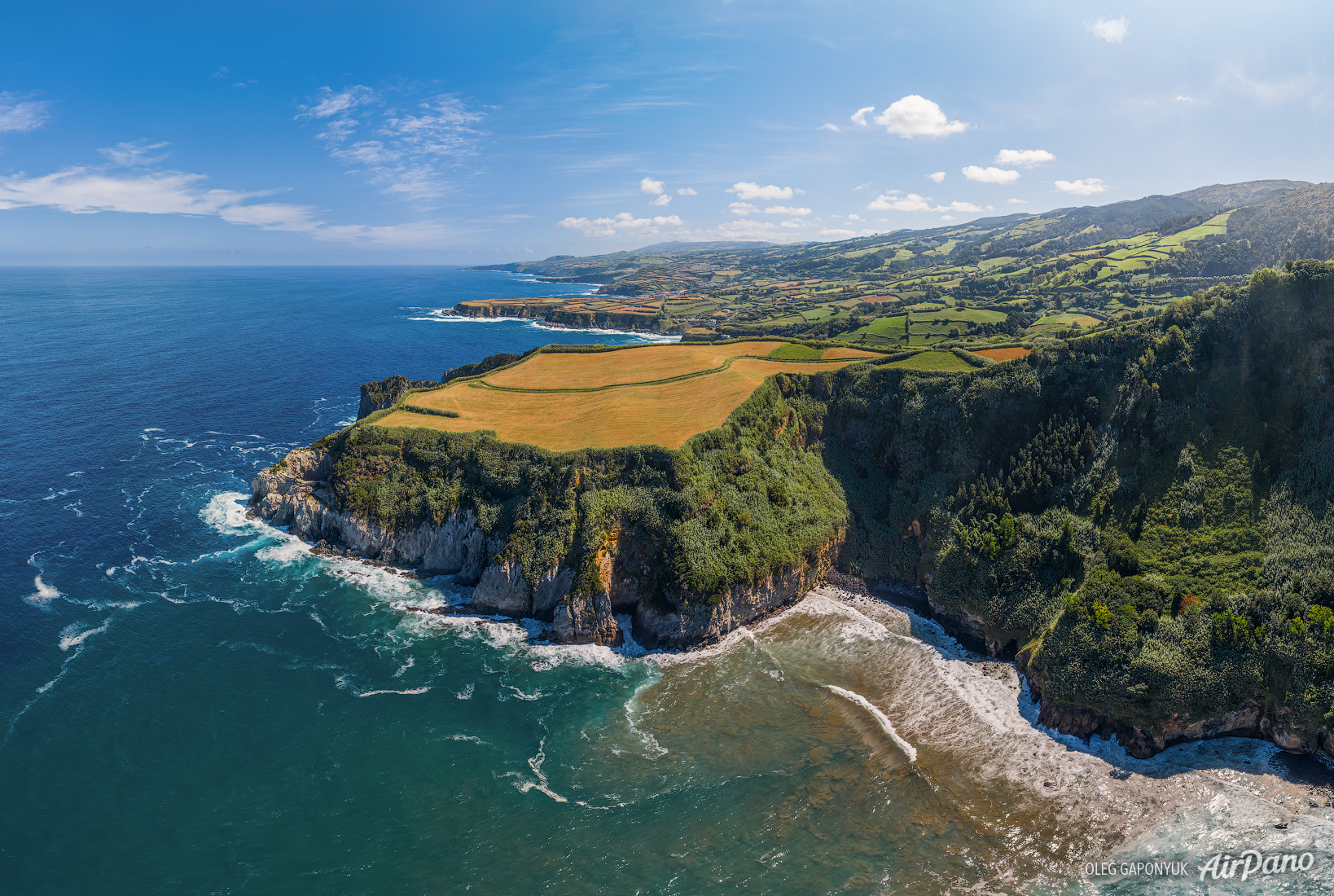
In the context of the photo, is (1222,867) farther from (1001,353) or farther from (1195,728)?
(1001,353)

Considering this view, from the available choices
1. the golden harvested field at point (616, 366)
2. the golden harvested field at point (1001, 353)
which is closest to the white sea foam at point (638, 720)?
the golden harvested field at point (616, 366)

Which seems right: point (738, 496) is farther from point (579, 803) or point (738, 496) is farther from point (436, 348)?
point (436, 348)

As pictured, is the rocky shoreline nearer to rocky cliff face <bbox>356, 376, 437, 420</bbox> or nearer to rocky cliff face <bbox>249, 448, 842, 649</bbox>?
rocky cliff face <bbox>249, 448, 842, 649</bbox>

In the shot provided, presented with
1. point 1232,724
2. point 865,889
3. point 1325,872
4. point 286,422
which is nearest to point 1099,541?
point 1232,724

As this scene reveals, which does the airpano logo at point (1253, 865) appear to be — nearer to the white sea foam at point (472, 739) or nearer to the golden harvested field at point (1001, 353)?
the white sea foam at point (472, 739)

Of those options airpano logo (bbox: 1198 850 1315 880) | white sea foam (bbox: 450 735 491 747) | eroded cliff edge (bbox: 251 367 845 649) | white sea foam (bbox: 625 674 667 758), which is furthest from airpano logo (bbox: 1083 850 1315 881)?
white sea foam (bbox: 450 735 491 747)

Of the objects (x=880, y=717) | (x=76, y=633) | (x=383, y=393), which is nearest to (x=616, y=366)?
(x=383, y=393)
